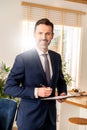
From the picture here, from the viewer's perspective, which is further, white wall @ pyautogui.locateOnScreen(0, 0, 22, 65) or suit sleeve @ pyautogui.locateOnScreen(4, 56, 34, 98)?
white wall @ pyautogui.locateOnScreen(0, 0, 22, 65)

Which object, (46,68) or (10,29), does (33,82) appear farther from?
(10,29)

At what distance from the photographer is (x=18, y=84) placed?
1.66 m

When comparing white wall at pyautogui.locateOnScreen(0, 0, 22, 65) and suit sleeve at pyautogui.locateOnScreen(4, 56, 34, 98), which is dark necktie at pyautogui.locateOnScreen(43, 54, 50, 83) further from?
white wall at pyautogui.locateOnScreen(0, 0, 22, 65)

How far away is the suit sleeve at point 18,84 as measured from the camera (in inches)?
62.9

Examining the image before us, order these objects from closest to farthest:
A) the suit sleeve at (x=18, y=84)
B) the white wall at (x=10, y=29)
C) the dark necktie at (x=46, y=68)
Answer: the suit sleeve at (x=18, y=84) → the dark necktie at (x=46, y=68) → the white wall at (x=10, y=29)

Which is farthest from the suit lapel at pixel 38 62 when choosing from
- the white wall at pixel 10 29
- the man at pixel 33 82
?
the white wall at pixel 10 29

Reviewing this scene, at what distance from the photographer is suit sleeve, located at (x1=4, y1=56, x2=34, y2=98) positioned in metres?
1.60

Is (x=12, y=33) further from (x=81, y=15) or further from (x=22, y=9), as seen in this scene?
(x=81, y=15)

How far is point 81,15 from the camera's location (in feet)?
16.1

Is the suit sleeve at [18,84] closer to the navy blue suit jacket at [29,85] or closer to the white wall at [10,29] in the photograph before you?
the navy blue suit jacket at [29,85]

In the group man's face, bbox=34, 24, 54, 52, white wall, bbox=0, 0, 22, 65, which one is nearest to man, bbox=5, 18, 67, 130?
man's face, bbox=34, 24, 54, 52

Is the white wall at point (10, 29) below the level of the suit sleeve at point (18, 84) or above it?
above

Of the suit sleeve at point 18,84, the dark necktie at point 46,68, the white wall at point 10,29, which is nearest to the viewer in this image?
the suit sleeve at point 18,84

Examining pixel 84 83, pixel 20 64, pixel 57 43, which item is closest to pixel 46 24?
pixel 20 64
